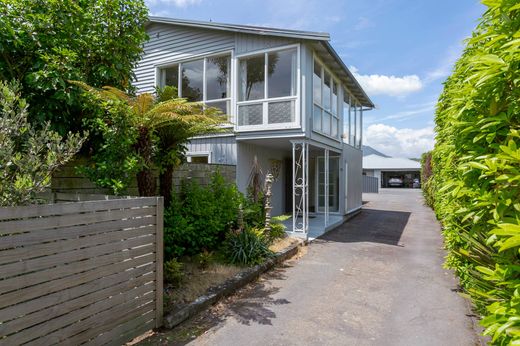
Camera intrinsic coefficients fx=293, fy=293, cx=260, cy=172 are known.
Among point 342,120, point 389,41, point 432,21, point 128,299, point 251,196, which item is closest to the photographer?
point 128,299

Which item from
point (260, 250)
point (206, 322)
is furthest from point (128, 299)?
point (260, 250)

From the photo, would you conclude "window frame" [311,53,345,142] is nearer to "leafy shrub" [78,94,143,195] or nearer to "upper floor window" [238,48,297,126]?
"upper floor window" [238,48,297,126]

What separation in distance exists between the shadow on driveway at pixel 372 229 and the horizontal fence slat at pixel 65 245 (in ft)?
22.0

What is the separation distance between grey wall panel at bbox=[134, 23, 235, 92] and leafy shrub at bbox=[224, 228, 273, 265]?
6329 millimetres

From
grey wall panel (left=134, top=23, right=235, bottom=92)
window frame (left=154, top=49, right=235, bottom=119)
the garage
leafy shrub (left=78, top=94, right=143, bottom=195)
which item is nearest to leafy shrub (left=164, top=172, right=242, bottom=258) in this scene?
leafy shrub (left=78, top=94, right=143, bottom=195)

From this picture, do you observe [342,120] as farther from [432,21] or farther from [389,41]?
[432,21]

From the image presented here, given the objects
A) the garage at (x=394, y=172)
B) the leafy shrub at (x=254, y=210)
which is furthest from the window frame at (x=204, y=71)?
the garage at (x=394, y=172)

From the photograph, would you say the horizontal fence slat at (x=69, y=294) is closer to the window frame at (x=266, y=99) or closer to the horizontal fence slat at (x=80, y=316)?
the horizontal fence slat at (x=80, y=316)

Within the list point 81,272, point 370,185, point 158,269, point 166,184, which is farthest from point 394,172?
point 81,272

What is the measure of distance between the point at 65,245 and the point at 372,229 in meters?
9.96

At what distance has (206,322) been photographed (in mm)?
3902

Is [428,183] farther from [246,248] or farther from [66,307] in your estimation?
[66,307]

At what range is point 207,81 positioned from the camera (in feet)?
33.6

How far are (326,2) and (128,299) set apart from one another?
860 centimetres
